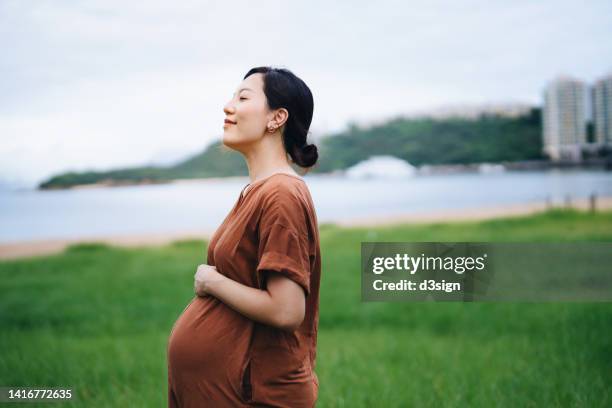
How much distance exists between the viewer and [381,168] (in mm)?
11305

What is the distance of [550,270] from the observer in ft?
17.9

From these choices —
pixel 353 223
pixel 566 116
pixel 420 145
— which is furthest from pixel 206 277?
pixel 420 145

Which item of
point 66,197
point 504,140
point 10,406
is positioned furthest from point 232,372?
point 504,140

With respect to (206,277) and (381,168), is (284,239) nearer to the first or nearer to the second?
(206,277)

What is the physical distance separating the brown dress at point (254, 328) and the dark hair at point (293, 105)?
0.11 metres

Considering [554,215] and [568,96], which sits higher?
[568,96]

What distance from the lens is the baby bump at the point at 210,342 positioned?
1.24 meters

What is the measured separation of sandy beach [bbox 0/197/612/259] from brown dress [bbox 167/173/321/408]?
7.46 metres

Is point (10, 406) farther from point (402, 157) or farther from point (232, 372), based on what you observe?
point (402, 157)

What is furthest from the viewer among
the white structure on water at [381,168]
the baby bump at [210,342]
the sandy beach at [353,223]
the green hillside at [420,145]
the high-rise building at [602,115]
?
the white structure on water at [381,168]

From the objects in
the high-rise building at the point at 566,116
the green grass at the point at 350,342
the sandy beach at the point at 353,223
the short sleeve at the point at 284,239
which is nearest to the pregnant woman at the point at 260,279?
the short sleeve at the point at 284,239

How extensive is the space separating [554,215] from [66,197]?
7.18 meters

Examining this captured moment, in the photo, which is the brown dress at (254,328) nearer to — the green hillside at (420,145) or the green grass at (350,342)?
the green grass at (350,342)

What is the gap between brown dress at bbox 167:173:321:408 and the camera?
1.14 meters
